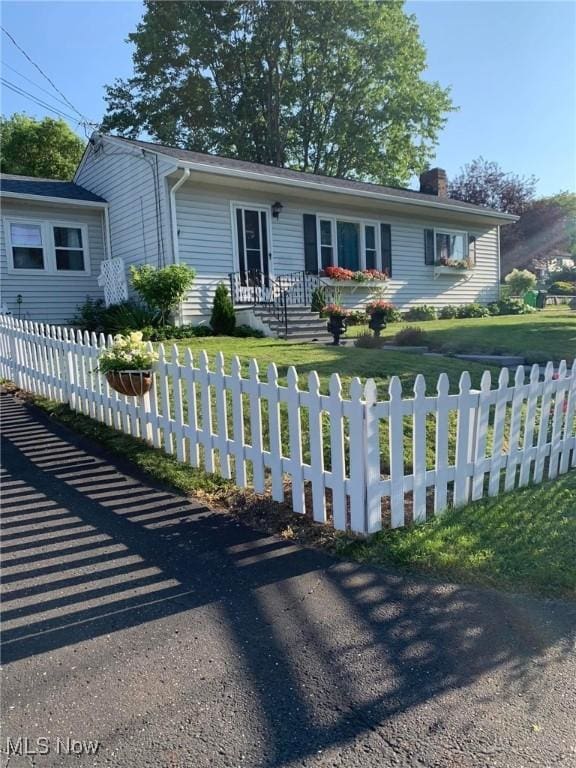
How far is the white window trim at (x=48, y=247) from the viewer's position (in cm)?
1336

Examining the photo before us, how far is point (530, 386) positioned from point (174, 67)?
31.0 meters

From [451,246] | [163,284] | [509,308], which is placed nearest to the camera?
[163,284]

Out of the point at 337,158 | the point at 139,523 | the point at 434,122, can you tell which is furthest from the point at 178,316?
the point at 434,122

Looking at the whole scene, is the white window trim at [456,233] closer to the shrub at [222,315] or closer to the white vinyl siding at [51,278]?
the shrub at [222,315]

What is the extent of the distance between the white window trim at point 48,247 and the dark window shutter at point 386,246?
867 centimetres

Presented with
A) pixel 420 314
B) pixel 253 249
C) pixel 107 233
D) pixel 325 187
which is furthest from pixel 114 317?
pixel 420 314

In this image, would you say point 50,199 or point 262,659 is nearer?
point 262,659

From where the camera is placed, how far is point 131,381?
16.2 ft

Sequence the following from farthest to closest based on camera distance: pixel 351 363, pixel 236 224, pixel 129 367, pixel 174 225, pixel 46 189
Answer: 1. pixel 46 189
2. pixel 236 224
3. pixel 174 225
4. pixel 351 363
5. pixel 129 367

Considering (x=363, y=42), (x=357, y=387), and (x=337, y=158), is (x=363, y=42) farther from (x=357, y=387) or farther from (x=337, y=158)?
(x=357, y=387)

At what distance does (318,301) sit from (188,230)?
12.0 ft

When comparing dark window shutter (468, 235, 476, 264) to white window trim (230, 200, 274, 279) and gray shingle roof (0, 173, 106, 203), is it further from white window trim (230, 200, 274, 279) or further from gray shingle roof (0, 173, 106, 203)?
gray shingle roof (0, 173, 106, 203)

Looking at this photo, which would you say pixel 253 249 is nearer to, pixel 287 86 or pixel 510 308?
pixel 510 308

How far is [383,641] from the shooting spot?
2.32 meters
